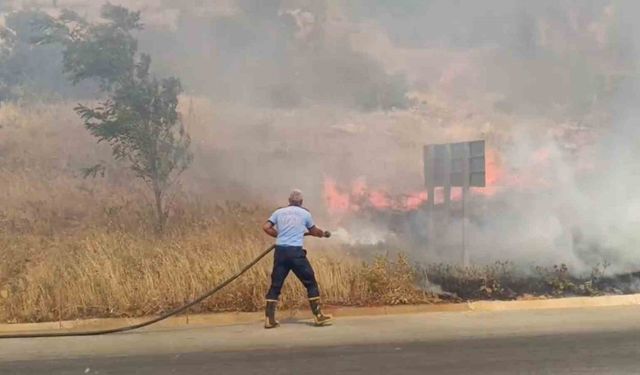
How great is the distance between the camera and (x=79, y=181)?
494 inches

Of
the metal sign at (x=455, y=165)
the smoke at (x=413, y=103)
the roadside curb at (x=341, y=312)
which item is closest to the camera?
the roadside curb at (x=341, y=312)

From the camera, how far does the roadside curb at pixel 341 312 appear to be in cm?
825

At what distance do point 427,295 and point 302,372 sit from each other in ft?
13.2

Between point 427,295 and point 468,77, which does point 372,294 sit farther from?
point 468,77

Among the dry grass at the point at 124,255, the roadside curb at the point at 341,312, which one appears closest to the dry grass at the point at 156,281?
the dry grass at the point at 124,255

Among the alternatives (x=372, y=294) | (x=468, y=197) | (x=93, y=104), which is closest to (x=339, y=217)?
(x=468, y=197)

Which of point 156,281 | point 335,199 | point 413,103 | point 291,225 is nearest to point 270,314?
point 291,225

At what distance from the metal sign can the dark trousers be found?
4.17m

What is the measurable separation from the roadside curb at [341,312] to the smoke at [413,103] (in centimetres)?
275

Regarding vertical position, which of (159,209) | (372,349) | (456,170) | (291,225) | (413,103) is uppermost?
(413,103)

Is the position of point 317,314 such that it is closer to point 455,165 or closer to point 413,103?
point 455,165

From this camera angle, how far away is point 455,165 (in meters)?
11.6

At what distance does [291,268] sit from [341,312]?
4.19 feet

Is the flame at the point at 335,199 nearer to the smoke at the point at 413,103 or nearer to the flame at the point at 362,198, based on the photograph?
the flame at the point at 362,198
